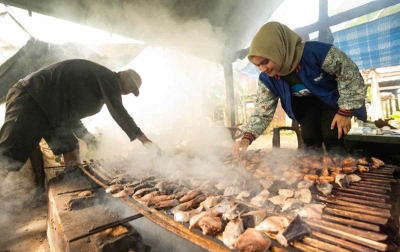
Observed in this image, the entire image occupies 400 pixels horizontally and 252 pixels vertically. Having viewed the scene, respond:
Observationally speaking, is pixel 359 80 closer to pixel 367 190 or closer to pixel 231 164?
pixel 367 190

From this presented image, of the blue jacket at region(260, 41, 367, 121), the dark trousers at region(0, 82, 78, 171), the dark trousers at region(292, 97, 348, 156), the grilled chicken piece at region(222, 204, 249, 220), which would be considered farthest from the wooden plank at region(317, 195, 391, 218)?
the dark trousers at region(0, 82, 78, 171)

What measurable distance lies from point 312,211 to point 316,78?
1.81 m

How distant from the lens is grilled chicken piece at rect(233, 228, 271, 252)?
1.21 m

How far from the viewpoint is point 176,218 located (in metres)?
1.62

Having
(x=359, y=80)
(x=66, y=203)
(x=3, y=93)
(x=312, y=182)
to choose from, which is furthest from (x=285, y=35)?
(x=3, y=93)

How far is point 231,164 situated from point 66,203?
211 cm

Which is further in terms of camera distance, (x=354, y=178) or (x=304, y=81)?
(x=304, y=81)

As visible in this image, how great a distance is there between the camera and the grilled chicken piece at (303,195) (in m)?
1.71

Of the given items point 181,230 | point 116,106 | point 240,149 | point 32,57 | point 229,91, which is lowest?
point 181,230

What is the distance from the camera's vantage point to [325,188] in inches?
72.5

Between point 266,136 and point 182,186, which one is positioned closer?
point 182,186

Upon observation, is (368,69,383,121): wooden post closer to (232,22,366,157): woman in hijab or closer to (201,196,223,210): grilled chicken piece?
(232,22,366,157): woman in hijab

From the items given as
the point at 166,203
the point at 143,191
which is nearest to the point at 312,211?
the point at 166,203

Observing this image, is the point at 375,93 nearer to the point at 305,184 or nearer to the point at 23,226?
the point at 305,184
